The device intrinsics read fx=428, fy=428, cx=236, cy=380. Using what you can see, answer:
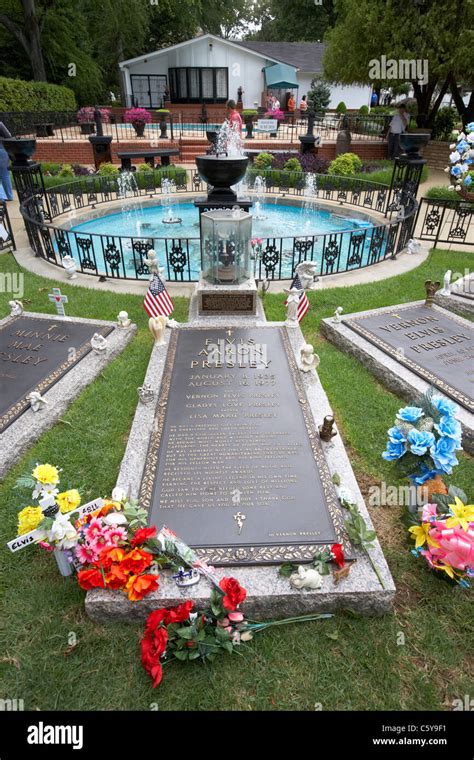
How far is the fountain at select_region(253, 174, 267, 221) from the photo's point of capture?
15.1 m

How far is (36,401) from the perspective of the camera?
16.3 ft

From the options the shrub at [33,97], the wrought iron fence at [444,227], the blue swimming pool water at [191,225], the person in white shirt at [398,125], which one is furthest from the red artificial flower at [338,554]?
the shrub at [33,97]

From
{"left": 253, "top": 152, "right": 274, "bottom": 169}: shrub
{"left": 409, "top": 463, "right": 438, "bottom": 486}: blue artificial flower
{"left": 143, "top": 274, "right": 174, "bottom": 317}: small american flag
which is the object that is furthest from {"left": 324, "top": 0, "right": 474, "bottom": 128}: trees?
{"left": 409, "top": 463, "right": 438, "bottom": 486}: blue artificial flower

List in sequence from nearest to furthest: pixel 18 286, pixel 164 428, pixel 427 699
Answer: pixel 427 699 → pixel 164 428 → pixel 18 286

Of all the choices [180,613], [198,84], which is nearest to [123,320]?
[180,613]

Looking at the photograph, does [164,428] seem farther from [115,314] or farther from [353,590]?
[115,314]

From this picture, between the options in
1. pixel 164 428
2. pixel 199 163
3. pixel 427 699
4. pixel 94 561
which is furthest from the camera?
pixel 199 163

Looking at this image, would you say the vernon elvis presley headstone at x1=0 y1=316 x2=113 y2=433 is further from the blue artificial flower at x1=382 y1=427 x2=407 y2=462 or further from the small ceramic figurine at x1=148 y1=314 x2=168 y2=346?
the blue artificial flower at x1=382 y1=427 x2=407 y2=462

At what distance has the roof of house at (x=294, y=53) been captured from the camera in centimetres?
3501

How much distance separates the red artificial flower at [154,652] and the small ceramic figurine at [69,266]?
305 inches

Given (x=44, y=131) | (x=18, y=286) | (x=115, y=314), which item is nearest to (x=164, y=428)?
(x=115, y=314)

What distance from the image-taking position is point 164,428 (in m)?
4.51

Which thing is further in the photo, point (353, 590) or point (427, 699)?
point (353, 590)

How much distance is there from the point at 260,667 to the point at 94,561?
1.39 m
